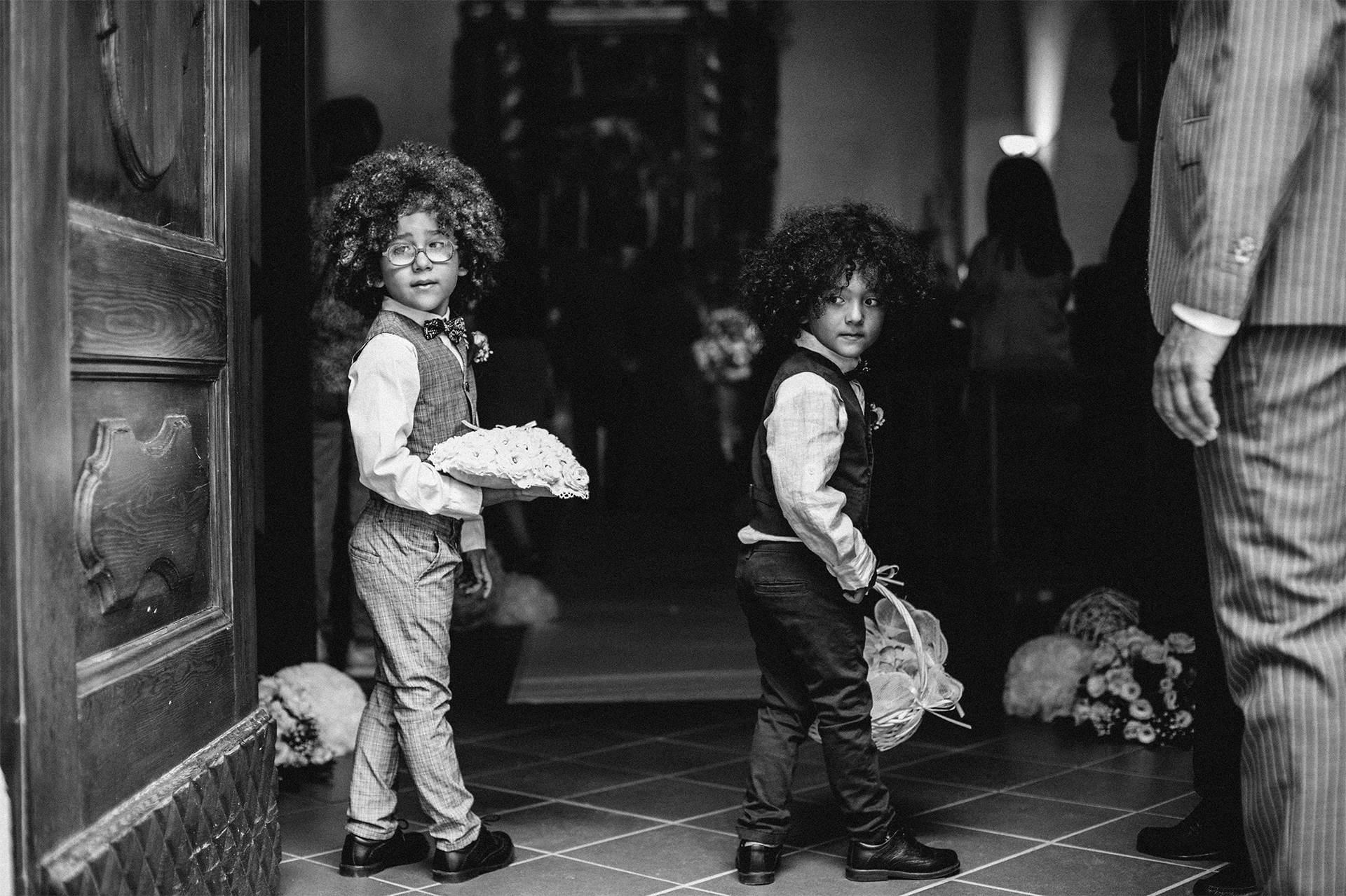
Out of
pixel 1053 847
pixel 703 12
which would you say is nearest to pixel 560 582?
pixel 703 12

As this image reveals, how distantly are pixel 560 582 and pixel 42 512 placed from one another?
5595 millimetres

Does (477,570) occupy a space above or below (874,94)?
below

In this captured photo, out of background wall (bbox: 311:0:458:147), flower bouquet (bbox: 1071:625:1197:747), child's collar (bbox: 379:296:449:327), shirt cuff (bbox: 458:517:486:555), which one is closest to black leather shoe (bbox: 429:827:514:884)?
shirt cuff (bbox: 458:517:486:555)

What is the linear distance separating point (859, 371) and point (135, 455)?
1.57 meters

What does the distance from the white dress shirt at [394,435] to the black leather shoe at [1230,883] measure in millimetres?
1599

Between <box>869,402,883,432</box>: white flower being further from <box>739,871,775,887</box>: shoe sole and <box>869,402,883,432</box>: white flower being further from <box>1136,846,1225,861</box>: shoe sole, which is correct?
<box>1136,846,1225,861</box>: shoe sole

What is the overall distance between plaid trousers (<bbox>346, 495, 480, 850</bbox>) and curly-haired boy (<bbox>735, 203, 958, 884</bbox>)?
617 mm

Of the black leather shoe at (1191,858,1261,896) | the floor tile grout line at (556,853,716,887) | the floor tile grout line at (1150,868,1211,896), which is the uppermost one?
the black leather shoe at (1191,858,1261,896)

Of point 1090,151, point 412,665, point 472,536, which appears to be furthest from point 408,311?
point 1090,151

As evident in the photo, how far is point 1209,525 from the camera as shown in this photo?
231 centimetres

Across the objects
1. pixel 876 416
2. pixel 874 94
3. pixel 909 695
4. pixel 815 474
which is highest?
pixel 874 94

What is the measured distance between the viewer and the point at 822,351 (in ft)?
10.4

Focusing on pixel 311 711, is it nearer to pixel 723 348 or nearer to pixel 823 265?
pixel 823 265

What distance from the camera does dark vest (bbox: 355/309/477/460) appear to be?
10.2ft
